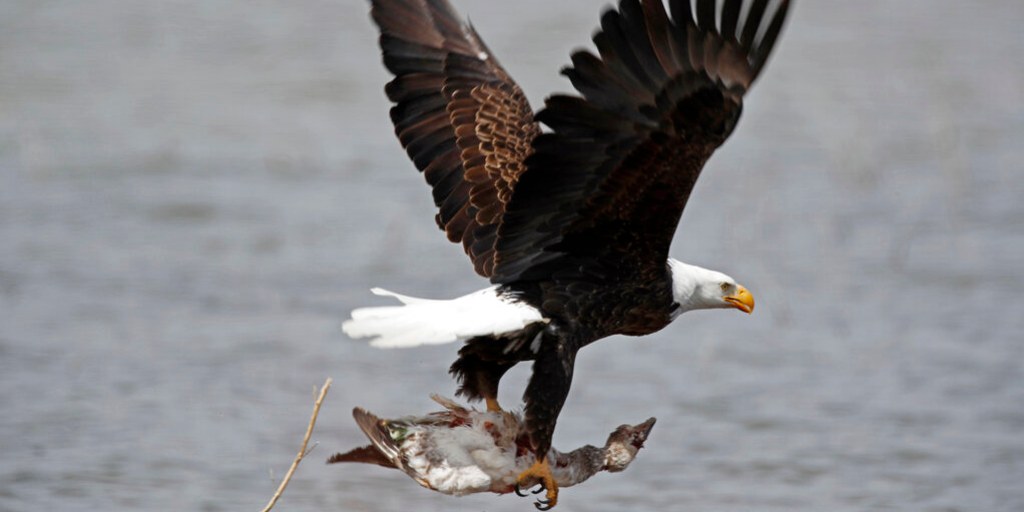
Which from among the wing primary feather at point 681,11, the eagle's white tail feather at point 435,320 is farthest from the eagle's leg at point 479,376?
the wing primary feather at point 681,11

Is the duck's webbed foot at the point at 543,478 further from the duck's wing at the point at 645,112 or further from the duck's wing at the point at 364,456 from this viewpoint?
the duck's wing at the point at 645,112

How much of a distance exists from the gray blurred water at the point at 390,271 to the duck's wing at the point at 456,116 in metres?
1.27

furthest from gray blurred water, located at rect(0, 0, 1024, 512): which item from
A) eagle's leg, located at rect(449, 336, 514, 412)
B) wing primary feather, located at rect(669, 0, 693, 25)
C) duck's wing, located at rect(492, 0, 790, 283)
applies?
Result: wing primary feather, located at rect(669, 0, 693, 25)

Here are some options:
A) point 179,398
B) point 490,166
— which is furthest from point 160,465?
point 490,166

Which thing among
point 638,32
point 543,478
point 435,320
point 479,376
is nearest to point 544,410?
point 543,478

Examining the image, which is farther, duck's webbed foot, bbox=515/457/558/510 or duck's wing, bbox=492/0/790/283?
duck's webbed foot, bbox=515/457/558/510

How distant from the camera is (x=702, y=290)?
238 inches

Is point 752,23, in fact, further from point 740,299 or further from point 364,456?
point 364,456

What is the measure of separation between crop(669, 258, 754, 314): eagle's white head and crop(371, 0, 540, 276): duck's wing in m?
0.61

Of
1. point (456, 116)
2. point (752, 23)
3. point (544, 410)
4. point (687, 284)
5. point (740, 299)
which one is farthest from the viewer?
point (456, 116)

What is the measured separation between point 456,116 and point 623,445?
4.62ft

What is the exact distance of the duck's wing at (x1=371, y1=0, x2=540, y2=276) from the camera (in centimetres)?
623

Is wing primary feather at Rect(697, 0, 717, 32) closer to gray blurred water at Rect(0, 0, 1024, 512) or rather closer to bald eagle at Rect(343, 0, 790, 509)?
bald eagle at Rect(343, 0, 790, 509)

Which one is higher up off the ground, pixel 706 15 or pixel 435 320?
pixel 706 15
